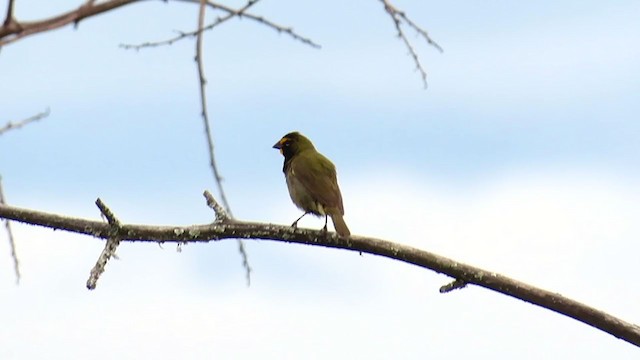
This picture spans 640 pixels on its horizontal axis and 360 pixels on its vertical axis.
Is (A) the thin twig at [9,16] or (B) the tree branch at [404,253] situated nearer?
(A) the thin twig at [9,16]

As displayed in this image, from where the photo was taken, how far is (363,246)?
5.05m

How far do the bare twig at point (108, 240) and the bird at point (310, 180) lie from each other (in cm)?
261

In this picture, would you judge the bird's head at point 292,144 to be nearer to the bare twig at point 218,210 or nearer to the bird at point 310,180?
the bird at point 310,180

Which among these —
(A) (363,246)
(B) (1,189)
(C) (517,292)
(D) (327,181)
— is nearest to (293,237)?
(A) (363,246)

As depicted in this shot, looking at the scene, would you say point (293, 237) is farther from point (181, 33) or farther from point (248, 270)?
point (181, 33)

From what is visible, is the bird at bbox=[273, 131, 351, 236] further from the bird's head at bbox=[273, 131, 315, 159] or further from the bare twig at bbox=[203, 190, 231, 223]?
the bare twig at bbox=[203, 190, 231, 223]

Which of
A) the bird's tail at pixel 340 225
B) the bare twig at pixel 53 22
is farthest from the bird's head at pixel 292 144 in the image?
the bare twig at pixel 53 22

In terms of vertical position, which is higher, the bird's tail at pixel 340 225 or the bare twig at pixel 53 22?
the bare twig at pixel 53 22

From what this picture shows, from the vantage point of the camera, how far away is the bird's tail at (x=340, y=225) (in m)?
5.36

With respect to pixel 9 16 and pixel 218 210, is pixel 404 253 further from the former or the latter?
pixel 9 16

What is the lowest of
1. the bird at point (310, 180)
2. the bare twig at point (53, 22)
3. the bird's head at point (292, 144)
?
the bird at point (310, 180)

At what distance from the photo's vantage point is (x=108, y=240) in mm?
4801

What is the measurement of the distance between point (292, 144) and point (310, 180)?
929mm

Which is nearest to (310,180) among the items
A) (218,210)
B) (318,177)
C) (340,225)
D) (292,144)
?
(318,177)
